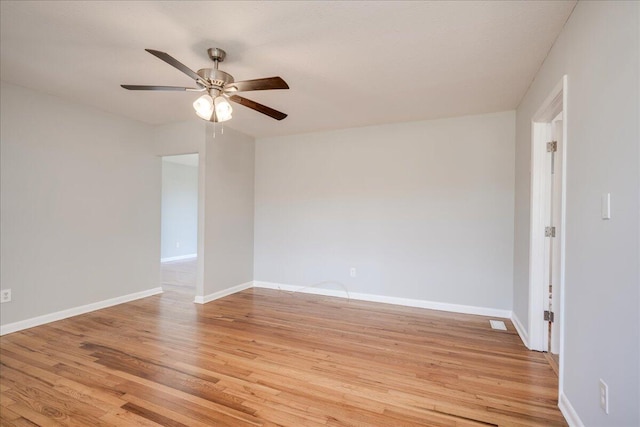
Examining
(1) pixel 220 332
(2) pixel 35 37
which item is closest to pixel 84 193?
(2) pixel 35 37

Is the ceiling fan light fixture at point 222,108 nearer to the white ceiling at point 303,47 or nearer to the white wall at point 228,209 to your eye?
the white ceiling at point 303,47

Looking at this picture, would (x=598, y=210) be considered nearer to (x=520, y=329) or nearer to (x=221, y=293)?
(x=520, y=329)

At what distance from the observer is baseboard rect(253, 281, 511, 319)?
346cm

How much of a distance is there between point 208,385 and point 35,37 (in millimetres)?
2717

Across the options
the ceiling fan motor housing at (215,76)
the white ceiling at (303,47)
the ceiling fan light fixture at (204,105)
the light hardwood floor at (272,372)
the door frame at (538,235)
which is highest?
the white ceiling at (303,47)

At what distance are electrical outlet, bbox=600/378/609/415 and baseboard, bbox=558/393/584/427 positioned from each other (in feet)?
0.99

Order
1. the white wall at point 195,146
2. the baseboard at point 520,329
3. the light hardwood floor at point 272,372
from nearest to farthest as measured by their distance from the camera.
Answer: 1. the light hardwood floor at point 272,372
2. the baseboard at point 520,329
3. the white wall at point 195,146

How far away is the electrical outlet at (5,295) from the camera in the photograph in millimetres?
2783

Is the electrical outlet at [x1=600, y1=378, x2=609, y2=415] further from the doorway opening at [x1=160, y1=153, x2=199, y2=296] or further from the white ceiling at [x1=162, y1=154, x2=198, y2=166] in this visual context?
the white ceiling at [x1=162, y1=154, x2=198, y2=166]

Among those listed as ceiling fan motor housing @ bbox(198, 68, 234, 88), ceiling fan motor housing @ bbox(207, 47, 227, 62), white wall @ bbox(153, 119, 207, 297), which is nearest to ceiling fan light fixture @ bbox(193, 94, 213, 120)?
ceiling fan motor housing @ bbox(198, 68, 234, 88)

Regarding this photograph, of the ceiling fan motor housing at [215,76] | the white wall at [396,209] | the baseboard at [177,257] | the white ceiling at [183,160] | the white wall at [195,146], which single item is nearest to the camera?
the ceiling fan motor housing at [215,76]

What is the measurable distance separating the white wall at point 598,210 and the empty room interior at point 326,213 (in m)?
0.01

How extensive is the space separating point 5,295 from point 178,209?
4908 millimetres

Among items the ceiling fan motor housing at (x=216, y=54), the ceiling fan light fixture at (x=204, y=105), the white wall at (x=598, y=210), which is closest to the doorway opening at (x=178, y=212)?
the ceiling fan motor housing at (x=216, y=54)
